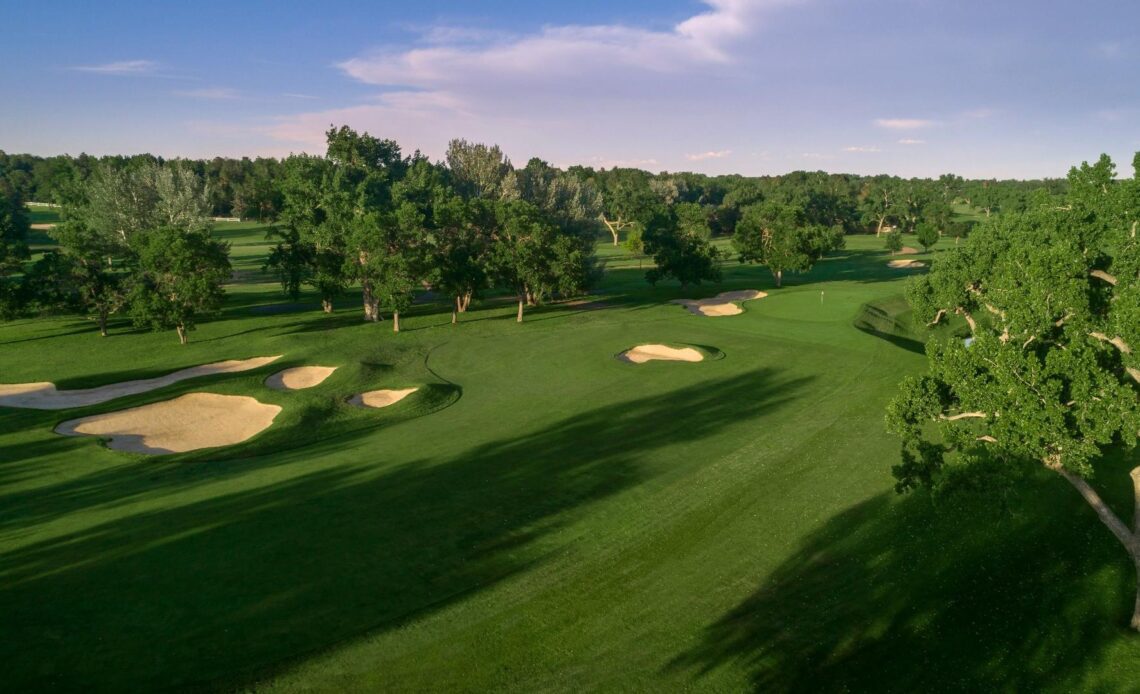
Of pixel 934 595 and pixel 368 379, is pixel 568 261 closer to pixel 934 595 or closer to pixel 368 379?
pixel 368 379

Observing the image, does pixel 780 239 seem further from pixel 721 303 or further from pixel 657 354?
pixel 657 354

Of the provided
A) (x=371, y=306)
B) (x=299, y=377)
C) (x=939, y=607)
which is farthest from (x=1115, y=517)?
(x=371, y=306)

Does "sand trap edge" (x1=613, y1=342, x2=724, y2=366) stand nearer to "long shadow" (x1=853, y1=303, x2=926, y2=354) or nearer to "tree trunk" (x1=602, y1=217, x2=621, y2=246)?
"long shadow" (x1=853, y1=303, x2=926, y2=354)

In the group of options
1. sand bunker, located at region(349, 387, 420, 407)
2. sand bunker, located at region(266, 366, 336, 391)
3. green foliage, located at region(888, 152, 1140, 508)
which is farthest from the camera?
sand bunker, located at region(266, 366, 336, 391)

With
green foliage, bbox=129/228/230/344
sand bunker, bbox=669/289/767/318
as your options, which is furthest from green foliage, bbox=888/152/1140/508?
green foliage, bbox=129/228/230/344

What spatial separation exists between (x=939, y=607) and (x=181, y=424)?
123 ft

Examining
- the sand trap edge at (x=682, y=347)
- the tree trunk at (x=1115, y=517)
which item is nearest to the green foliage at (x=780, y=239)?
the sand trap edge at (x=682, y=347)

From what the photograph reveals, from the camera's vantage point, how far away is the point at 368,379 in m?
43.2

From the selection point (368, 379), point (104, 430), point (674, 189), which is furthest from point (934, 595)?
point (674, 189)

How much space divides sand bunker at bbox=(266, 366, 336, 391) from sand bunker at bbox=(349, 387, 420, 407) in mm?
4602

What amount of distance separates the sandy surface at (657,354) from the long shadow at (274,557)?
16.7 m

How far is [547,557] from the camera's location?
21766 mm

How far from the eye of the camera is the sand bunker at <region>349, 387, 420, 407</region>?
39.2 m

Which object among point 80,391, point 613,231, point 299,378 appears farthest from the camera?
point 613,231
